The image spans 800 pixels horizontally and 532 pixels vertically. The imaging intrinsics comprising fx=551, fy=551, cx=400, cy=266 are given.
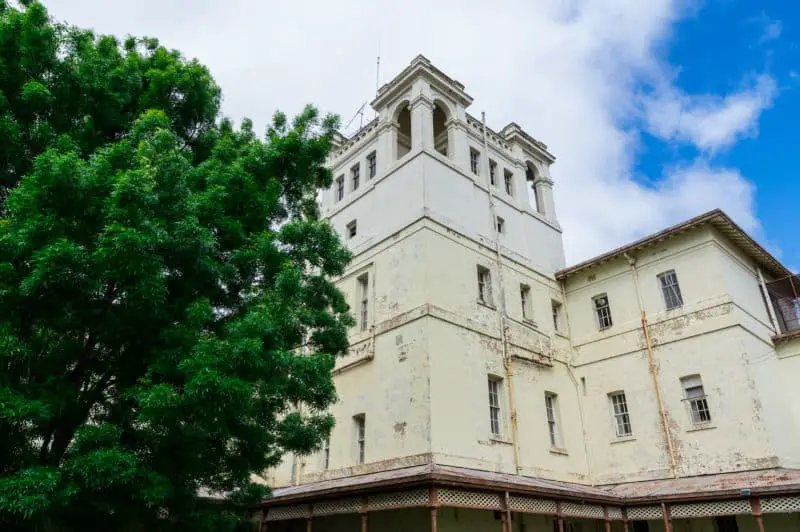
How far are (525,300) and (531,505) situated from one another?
821 cm

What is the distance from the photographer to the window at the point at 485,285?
18891 mm

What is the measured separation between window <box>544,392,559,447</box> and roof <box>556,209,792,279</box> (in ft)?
16.7

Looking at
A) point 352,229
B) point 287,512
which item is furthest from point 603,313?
point 287,512

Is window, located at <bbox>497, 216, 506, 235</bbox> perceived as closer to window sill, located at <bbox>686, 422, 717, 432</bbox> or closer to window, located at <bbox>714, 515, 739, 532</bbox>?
window sill, located at <bbox>686, 422, 717, 432</bbox>

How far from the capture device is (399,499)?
12984 mm

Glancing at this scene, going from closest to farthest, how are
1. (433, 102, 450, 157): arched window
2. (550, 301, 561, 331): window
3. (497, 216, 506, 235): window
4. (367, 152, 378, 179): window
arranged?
(497, 216, 506, 235): window < (550, 301, 561, 331): window < (367, 152, 378, 179): window < (433, 102, 450, 157): arched window

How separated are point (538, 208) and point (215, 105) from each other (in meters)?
15.6

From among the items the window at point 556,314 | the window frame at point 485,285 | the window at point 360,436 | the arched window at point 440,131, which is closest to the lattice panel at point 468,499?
the window at point 360,436

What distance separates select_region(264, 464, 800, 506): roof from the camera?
12.9 metres

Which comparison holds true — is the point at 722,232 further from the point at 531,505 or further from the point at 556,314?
the point at 531,505

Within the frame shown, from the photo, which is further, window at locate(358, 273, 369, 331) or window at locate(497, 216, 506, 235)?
window at locate(497, 216, 506, 235)

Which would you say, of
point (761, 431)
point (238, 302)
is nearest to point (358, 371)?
point (238, 302)

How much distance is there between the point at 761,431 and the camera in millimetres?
15766

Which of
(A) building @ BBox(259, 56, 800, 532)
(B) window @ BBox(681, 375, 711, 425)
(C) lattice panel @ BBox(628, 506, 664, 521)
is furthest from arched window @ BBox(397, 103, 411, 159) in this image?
(C) lattice panel @ BBox(628, 506, 664, 521)
